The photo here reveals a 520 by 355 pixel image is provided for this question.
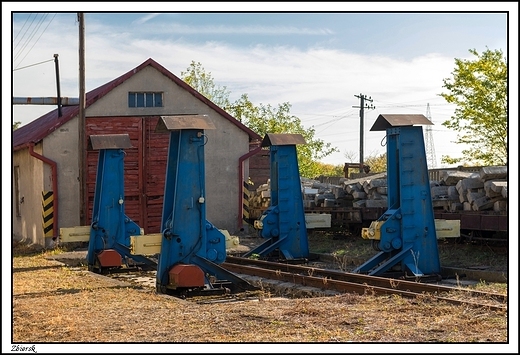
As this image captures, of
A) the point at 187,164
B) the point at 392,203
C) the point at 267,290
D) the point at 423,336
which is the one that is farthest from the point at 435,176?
the point at 423,336

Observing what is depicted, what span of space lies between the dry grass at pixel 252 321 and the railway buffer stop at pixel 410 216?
2636 mm

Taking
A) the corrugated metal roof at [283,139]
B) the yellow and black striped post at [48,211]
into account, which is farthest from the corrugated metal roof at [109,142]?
the yellow and black striped post at [48,211]

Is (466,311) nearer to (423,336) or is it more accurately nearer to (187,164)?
(423,336)

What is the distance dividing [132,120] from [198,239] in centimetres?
1267

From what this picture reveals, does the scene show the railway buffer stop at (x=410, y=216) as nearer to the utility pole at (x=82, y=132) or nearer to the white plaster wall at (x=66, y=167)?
the utility pole at (x=82, y=132)

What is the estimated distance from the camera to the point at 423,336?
8328 mm

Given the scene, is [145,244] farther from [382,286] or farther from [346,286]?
[382,286]

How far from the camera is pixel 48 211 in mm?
23516

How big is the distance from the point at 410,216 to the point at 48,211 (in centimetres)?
1305

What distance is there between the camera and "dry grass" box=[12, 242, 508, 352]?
836 centimetres

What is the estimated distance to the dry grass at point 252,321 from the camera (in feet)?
27.4

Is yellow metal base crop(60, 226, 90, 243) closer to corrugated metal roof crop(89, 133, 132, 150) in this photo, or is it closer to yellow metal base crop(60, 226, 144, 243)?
yellow metal base crop(60, 226, 144, 243)

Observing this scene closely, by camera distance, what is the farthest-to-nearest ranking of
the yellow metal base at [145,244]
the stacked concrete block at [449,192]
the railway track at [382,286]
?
the stacked concrete block at [449,192]
the yellow metal base at [145,244]
the railway track at [382,286]

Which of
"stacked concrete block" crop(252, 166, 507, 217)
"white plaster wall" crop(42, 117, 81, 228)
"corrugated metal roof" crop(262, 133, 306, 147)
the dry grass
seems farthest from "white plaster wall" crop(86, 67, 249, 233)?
the dry grass
